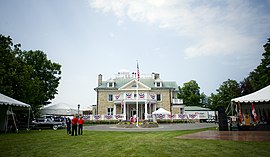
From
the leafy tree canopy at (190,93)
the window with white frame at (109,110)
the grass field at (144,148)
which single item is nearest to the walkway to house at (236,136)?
the grass field at (144,148)

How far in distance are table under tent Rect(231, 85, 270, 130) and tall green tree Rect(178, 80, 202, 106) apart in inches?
1655

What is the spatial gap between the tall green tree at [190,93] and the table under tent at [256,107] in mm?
42037

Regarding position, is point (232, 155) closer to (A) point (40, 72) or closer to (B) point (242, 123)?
(B) point (242, 123)

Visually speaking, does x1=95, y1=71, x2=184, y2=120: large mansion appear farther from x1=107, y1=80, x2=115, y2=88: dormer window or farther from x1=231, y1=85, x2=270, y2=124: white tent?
x1=231, y1=85, x2=270, y2=124: white tent

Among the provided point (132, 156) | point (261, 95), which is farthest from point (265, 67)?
point (132, 156)

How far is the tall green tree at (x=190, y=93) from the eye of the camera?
2361 inches

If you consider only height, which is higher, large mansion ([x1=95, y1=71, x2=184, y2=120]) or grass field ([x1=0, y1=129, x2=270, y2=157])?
large mansion ([x1=95, y1=71, x2=184, y2=120])

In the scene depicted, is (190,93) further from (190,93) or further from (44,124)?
(44,124)

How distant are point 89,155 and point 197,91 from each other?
61281 millimetres

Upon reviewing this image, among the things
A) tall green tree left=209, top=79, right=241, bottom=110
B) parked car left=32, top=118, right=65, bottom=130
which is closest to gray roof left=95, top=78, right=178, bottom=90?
tall green tree left=209, top=79, right=241, bottom=110

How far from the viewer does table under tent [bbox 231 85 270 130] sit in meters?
15.5

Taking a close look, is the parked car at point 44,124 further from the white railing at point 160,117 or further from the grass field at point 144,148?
the white railing at point 160,117

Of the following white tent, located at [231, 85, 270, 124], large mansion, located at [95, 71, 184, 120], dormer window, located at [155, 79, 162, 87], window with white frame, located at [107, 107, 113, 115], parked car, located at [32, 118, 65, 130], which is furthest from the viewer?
dormer window, located at [155, 79, 162, 87]

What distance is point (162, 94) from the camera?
132 ft
